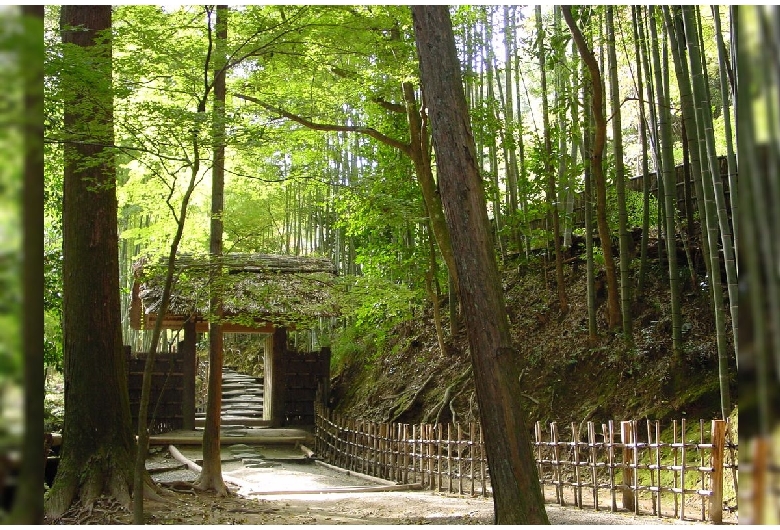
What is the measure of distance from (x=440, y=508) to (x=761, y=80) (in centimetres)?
574

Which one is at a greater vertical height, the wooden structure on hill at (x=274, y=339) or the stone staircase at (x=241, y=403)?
the wooden structure on hill at (x=274, y=339)

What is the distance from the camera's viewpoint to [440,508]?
243 inches

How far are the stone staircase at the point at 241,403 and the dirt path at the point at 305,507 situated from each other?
3.39 metres

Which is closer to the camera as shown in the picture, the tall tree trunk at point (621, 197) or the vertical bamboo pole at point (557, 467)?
the vertical bamboo pole at point (557, 467)

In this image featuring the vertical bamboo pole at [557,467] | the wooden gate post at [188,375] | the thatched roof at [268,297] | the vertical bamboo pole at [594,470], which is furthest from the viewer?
the wooden gate post at [188,375]

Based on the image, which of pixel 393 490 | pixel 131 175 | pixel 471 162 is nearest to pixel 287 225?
pixel 131 175

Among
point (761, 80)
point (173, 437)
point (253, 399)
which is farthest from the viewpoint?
point (253, 399)

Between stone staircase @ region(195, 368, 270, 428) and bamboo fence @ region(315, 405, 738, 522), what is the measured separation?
2264 mm

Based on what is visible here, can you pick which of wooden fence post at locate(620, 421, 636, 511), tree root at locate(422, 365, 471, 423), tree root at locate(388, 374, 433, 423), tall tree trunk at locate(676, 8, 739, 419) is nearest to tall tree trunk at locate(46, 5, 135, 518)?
wooden fence post at locate(620, 421, 636, 511)

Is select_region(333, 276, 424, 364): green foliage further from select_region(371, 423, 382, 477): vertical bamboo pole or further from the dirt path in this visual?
the dirt path

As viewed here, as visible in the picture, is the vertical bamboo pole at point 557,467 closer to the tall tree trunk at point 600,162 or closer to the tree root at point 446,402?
the tall tree trunk at point 600,162

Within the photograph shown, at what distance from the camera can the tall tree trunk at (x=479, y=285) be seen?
3.51 metres

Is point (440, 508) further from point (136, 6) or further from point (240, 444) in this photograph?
point (240, 444)

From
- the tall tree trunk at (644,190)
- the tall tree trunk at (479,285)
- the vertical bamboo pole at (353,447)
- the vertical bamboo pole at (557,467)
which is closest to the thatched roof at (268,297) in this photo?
the vertical bamboo pole at (353,447)
